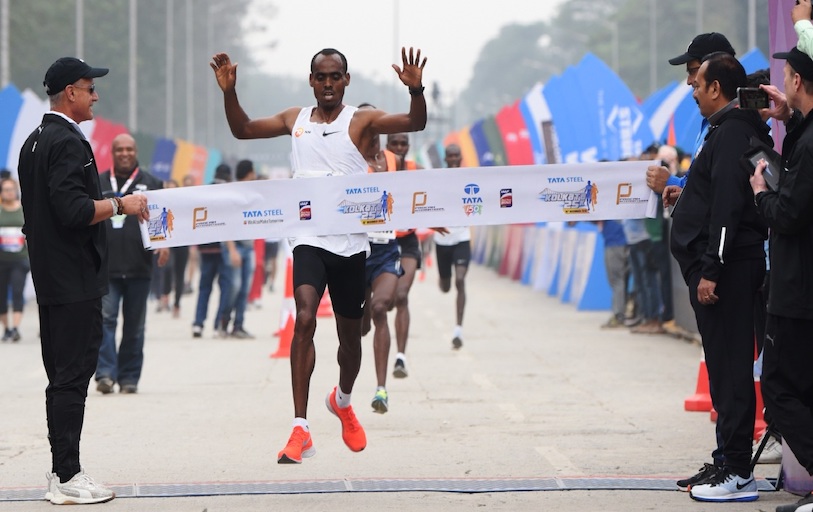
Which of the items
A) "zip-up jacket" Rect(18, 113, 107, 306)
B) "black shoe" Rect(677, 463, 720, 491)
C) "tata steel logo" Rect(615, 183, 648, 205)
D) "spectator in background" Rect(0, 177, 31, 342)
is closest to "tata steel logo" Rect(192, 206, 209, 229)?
"zip-up jacket" Rect(18, 113, 107, 306)

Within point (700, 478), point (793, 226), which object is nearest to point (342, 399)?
point (700, 478)

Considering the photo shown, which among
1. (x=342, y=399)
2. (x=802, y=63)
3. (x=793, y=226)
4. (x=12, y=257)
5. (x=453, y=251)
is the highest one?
(x=802, y=63)

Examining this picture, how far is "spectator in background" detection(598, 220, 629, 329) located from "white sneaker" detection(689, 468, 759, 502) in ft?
39.2

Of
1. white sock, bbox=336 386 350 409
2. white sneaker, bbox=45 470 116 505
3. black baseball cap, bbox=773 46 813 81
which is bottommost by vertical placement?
white sneaker, bbox=45 470 116 505

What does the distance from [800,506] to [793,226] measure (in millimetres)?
1184

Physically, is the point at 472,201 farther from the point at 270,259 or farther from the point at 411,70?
the point at 270,259

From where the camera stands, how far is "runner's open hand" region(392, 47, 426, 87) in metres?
7.30

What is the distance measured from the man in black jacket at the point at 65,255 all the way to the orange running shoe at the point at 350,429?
1.38 m

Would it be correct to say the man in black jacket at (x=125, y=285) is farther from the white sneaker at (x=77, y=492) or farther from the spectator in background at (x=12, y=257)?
the spectator in background at (x=12, y=257)

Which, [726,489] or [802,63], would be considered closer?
[802,63]

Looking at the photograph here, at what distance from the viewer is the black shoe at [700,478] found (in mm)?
7203

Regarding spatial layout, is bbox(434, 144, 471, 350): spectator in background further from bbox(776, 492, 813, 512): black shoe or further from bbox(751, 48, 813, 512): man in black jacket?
bbox(776, 492, 813, 512): black shoe

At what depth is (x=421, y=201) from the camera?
8258mm

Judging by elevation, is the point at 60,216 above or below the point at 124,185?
below
